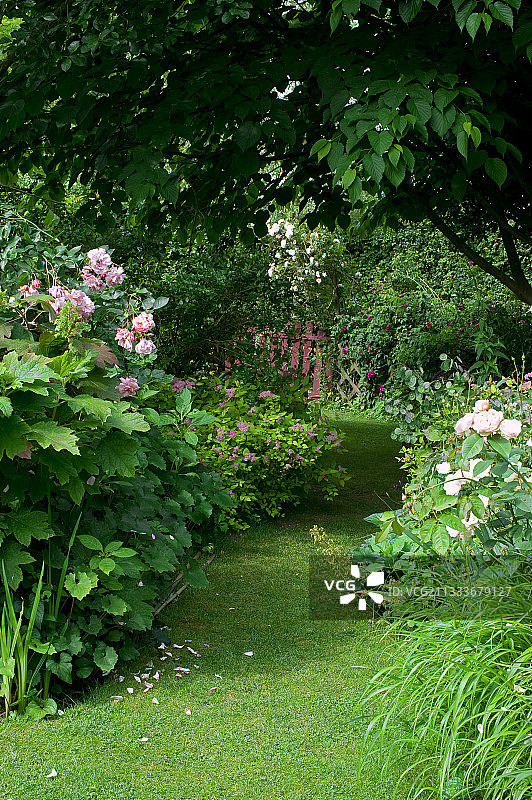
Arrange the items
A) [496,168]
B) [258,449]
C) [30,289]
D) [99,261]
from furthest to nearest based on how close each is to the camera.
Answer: [258,449], [496,168], [99,261], [30,289]

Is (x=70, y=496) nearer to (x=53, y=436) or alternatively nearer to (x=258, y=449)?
(x=53, y=436)

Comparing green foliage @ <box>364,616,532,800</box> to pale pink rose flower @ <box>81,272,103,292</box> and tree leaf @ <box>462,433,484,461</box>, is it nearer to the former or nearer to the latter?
tree leaf @ <box>462,433,484,461</box>

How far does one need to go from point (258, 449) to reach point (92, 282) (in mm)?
2290

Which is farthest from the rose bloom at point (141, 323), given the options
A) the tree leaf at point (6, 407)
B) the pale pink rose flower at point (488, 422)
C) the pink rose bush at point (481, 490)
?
the pale pink rose flower at point (488, 422)

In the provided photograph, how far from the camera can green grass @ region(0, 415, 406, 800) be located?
7.28 feet

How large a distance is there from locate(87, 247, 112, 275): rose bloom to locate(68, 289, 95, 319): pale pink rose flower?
12.4 inches

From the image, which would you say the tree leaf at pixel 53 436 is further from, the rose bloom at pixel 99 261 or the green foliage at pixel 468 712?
the green foliage at pixel 468 712

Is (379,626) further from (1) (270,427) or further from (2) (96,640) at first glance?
(1) (270,427)

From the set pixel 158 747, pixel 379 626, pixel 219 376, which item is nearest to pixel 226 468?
pixel 219 376

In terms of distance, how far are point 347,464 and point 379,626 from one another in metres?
3.88

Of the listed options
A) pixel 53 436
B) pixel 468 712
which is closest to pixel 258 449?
pixel 53 436

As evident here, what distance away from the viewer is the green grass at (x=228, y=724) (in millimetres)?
2219

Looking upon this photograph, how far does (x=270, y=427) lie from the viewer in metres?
5.39

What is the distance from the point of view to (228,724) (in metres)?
2.59
